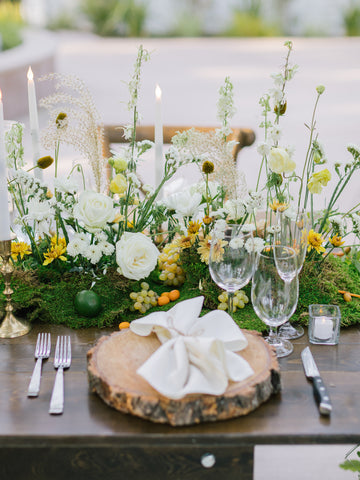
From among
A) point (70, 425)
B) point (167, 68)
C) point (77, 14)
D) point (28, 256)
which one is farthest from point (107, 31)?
point (70, 425)

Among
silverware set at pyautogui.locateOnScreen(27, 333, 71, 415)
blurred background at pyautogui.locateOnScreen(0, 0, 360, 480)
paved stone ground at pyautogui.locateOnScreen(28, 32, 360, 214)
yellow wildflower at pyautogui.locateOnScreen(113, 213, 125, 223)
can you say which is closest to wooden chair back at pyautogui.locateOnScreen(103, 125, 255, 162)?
blurred background at pyautogui.locateOnScreen(0, 0, 360, 480)

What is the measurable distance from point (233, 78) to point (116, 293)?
19.2 ft

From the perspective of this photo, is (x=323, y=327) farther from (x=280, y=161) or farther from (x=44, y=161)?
(x=44, y=161)

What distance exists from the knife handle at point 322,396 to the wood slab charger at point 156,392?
2.6 inches

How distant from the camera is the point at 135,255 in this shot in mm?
1344

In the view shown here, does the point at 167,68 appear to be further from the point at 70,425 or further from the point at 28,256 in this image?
the point at 70,425

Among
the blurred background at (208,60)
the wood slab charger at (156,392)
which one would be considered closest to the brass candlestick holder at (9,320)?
the wood slab charger at (156,392)

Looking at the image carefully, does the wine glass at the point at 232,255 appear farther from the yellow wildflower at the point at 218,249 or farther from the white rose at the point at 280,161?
the white rose at the point at 280,161

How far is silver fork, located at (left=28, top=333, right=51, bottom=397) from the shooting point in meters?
1.11

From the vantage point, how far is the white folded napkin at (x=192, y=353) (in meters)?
1.01

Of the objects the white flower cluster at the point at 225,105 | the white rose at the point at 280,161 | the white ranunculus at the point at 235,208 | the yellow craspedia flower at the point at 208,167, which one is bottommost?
the white ranunculus at the point at 235,208

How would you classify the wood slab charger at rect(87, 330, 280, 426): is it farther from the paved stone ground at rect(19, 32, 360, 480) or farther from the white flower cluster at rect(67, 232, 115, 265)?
the paved stone ground at rect(19, 32, 360, 480)

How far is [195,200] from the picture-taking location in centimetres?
142

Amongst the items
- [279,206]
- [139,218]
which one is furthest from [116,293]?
[279,206]
